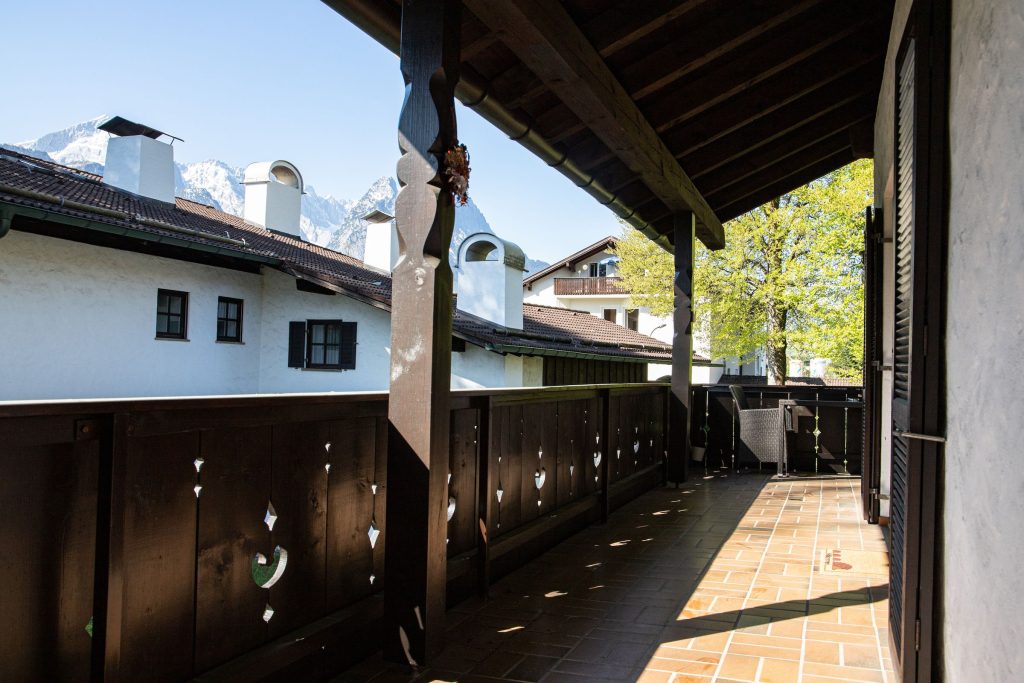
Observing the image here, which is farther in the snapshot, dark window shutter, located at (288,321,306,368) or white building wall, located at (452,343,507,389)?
dark window shutter, located at (288,321,306,368)

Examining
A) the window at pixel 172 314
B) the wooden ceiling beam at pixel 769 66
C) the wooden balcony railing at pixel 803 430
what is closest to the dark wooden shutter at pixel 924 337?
the wooden ceiling beam at pixel 769 66

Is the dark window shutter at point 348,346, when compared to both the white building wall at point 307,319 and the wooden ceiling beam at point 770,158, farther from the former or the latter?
the wooden ceiling beam at point 770,158

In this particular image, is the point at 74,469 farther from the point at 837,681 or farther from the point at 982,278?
the point at 837,681

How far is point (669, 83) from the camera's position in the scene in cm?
548

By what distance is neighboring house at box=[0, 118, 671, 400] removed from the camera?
10.1 metres

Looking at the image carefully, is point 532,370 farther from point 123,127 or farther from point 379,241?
point 123,127

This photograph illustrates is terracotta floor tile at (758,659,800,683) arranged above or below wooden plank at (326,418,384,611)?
below

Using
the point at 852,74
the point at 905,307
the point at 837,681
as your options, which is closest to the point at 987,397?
the point at 905,307

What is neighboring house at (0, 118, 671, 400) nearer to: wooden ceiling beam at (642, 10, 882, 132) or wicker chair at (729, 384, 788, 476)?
wicker chair at (729, 384, 788, 476)

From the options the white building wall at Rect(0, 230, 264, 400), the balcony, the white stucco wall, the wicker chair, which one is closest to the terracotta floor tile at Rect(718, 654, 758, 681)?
the balcony

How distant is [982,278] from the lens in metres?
2.02

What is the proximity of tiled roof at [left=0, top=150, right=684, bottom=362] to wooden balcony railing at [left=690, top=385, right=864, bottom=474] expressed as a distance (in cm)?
320

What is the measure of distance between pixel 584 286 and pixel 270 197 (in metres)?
21.1

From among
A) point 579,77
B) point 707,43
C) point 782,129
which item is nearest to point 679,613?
point 579,77
